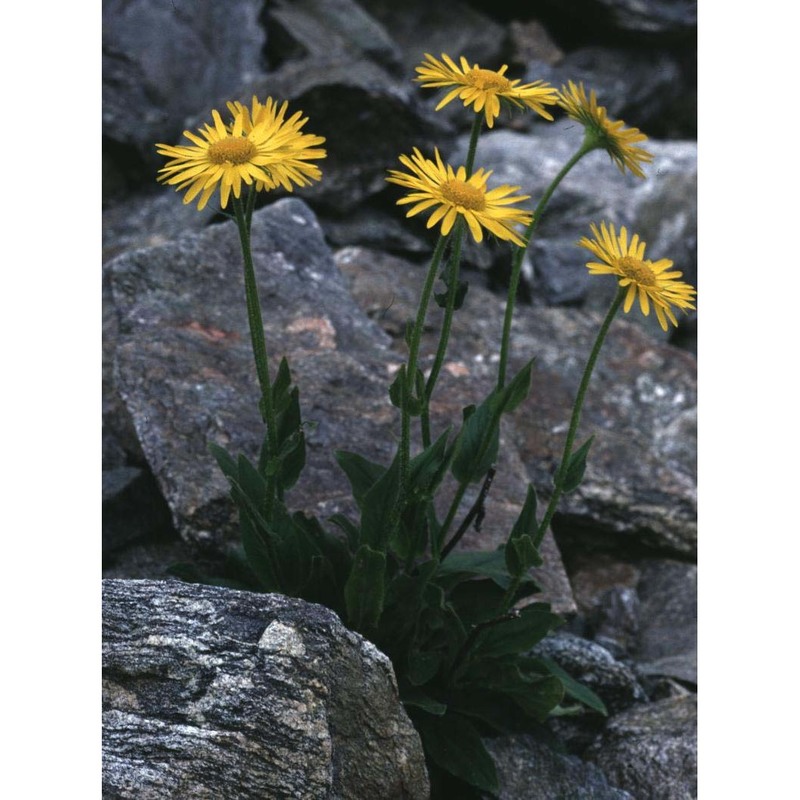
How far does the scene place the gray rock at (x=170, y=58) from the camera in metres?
5.61

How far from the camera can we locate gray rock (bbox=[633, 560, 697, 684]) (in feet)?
13.1

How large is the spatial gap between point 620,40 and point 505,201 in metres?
5.81

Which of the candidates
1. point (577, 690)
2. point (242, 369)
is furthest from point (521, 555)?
point (242, 369)

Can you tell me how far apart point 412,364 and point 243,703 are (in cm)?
80

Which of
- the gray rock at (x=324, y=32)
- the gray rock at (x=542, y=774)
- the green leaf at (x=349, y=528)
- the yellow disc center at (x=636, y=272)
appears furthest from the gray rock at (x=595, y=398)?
the gray rock at (x=324, y=32)

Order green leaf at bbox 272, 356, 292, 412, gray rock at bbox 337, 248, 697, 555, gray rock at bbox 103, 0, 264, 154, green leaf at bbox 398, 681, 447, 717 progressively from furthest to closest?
gray rock at bbox 103, 0, 264, 154
gray rock at bbox 337, 248, 697, 555
green leaf at bbox 398, 681, 447, 717
green leaf at bbox 272, 356, 292, 412

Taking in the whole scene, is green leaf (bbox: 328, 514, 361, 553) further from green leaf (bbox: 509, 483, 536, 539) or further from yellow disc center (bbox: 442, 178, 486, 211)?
yellow disc center (bbox: 442, 178, 486, 211)

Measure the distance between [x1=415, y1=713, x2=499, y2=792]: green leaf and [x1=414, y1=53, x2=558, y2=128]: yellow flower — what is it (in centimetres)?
147

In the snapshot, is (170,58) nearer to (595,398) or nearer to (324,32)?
(324,32)

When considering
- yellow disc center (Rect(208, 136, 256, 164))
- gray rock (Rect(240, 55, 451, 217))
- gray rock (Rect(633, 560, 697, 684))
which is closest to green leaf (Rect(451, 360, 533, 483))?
yellow disc center (Rect(208, 136, 256, 164))

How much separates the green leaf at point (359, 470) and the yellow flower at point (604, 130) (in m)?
1.00

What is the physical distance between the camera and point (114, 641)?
2.45 metres

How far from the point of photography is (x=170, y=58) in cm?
590

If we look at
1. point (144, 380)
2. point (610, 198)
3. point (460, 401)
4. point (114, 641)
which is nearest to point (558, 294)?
point (610, 198)
